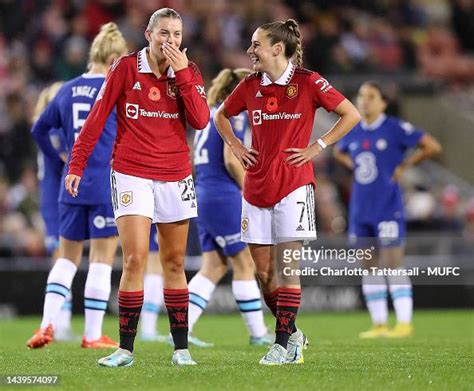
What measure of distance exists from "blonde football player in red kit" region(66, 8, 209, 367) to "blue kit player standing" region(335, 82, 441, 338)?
4747mm

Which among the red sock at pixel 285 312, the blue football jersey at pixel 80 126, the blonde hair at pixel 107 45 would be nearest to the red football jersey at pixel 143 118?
the red sock at pixel 285 312

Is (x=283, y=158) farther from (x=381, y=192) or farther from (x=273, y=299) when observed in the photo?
(x=381, y=192)

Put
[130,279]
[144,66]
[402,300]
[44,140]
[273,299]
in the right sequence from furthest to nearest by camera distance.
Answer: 1. [402,300]
2. [44,140]
3. [273,299]
4. [144,66]
5. [130,279]

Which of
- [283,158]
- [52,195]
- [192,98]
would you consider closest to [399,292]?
[52,195]

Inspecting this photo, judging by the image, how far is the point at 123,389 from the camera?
6699 mm

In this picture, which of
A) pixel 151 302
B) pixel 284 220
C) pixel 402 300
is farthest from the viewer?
pixel 402 300

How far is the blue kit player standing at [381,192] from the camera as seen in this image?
1238 cm

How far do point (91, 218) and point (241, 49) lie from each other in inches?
441

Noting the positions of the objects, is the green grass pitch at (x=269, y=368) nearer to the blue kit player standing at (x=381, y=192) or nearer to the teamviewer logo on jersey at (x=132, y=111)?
the blue kit player standing at (x=381, y=192)

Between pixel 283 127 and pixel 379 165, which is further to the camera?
pixel 379 165

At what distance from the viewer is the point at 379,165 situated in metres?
12.6

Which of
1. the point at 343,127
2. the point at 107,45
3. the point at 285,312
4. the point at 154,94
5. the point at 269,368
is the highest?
the point at 107,45

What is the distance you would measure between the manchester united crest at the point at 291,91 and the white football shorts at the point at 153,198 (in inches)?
36.9

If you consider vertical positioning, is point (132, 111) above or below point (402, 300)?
above
